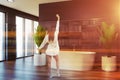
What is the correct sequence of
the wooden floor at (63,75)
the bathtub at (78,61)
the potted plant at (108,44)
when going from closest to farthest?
the wooden floor at (63,75), the potted plant at (108,44), the bathtub at (78,61)

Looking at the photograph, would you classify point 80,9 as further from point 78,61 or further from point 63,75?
point 63,75

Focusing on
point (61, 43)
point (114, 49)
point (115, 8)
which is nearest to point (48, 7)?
point (61, 43)

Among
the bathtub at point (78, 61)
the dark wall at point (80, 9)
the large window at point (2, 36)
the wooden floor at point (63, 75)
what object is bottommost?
the wooden floor at point (63, 75)

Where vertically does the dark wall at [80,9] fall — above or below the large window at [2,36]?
above

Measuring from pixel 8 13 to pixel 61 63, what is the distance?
149 inches

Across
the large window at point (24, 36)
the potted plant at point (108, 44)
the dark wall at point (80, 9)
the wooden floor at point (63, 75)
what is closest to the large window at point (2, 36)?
the large window at point (24, 36)

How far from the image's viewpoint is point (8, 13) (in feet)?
24.1

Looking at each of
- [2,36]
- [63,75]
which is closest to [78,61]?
[63,75]

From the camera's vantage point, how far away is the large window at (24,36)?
27.1 feet

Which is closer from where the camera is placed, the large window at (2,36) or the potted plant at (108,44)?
the potted plant at (108,44)

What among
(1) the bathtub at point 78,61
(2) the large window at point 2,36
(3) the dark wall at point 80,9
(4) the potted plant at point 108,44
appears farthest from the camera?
(2) the large window at point 2,36

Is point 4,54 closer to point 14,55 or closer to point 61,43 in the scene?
point 14,55

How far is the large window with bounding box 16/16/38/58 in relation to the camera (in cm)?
825

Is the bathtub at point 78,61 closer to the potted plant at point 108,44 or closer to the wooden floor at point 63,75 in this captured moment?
the wooden floor at point 63,75
